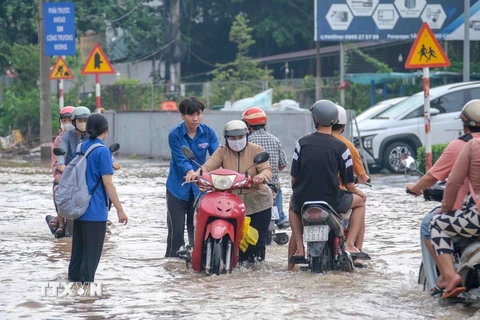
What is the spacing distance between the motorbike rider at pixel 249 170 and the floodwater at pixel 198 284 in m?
0.21

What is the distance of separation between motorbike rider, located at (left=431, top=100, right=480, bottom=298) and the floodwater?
0.31 metres

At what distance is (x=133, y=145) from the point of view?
92.5 ft

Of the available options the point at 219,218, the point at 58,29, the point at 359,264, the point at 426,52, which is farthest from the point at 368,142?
the point at 219,218

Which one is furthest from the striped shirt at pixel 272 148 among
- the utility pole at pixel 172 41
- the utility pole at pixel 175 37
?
the utility pole at pixel 172 41

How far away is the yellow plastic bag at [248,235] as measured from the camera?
30.3ft

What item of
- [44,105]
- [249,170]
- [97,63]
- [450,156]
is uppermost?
[97,63]

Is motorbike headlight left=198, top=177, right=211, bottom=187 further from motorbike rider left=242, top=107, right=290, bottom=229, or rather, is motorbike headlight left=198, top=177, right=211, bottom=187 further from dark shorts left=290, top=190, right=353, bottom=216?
motorbike rider left=242, top=107, right=290, bottom=229

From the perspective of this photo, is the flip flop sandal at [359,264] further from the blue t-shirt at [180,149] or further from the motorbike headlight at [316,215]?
the blue t-shirt at [180,149]

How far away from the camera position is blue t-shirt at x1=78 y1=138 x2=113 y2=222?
314 inches

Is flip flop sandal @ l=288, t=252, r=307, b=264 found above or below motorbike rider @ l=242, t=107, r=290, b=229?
below

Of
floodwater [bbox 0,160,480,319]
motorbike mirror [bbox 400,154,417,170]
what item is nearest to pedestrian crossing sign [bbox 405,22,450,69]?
floodwater [bbox 0,160,480,319]

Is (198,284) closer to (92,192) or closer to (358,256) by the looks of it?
(92,192)

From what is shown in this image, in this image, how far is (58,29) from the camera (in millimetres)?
25734

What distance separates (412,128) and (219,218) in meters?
12.6
